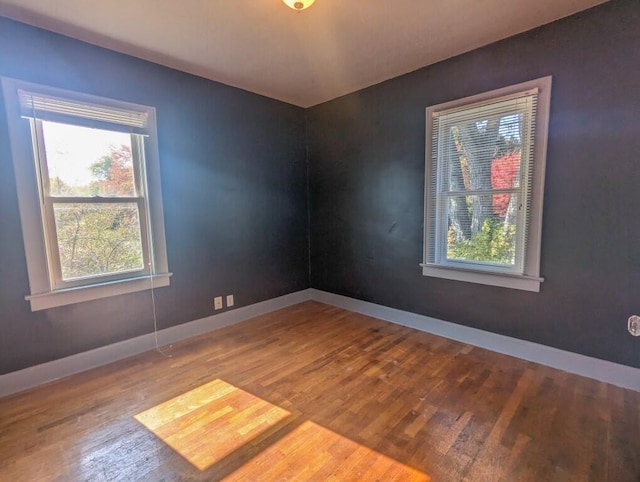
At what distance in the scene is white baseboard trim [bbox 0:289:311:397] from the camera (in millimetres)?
2162

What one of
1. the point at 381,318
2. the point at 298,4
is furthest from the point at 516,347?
the point at 298,4

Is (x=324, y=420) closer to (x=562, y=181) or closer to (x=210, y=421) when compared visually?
(x=210, y=421)

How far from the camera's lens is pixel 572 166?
7.19 ft

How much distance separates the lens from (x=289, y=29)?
2.23 meters

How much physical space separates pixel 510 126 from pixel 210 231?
284 cm

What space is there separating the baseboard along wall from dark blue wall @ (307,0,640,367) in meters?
0.08

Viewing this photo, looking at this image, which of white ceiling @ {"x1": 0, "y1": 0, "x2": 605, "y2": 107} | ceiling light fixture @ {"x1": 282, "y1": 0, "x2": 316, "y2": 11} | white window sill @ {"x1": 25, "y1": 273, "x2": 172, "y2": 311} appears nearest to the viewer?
ceiling light fixture @ {"x1": 282, "y1": 0, "x2": 316, "y2": 11}

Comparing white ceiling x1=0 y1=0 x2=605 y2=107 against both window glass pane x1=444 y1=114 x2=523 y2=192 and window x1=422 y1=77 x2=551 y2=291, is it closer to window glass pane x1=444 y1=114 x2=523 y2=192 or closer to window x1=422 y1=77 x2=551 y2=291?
window x1=422 y1=77 x2=551 y2=291

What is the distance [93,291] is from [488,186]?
11.0ft

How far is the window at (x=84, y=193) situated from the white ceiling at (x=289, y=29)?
49 cm

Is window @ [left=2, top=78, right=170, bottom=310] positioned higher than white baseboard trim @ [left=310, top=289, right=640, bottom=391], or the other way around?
window @ [left=2, top=78, right=170, bottom=310]

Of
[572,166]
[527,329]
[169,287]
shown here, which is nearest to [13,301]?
[169,287]

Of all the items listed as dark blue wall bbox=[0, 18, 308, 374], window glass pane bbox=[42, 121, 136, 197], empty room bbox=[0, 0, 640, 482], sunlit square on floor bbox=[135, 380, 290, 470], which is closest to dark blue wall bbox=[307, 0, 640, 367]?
empty room bbox=[0, 0, 640, 482]

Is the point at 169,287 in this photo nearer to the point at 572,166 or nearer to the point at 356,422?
the point at 356,422
